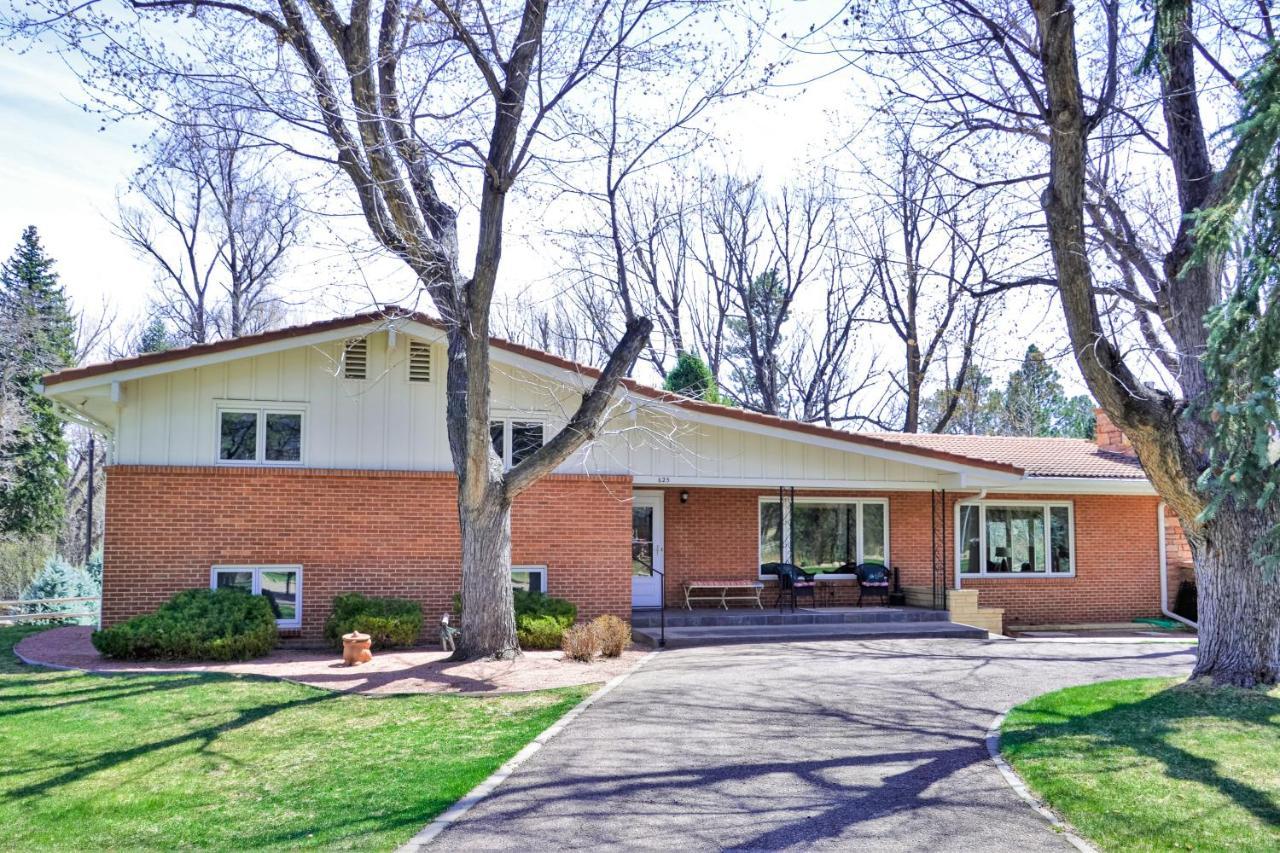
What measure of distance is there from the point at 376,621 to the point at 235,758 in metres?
5.56

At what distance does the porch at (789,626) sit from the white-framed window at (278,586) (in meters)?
5.01

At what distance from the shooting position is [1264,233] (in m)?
6.27

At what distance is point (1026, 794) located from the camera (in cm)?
678

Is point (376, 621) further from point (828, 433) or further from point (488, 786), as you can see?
point (828, 433)

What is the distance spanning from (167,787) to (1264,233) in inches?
333

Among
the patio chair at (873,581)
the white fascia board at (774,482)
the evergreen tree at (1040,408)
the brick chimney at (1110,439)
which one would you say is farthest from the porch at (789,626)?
the evergreen tree at (1040,408)

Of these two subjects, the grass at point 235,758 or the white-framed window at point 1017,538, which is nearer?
the grass at point 235,758

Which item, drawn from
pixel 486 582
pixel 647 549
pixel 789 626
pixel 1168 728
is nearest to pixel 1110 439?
pixel 789 626

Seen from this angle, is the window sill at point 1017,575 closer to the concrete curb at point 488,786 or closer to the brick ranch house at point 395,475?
the brick ranch house at point 395,475

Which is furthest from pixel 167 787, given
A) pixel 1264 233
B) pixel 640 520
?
pixel 640 520

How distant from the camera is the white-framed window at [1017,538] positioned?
19516 mm

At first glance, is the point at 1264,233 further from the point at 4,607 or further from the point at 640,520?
the point at 4,607

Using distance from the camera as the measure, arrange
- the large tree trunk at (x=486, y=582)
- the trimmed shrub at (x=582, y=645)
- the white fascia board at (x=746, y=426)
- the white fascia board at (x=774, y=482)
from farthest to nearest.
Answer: the white fascia board at (x=774, y=482)
the white fascia board at (x=746, y=426)
the trimmed shrub at (x=582, y=645)
the large tree trunk at (x=486, y=582)

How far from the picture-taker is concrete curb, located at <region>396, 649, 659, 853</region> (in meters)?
5.93
